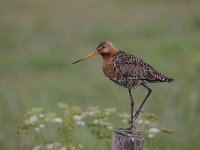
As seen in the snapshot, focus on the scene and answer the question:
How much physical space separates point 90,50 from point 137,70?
993cm

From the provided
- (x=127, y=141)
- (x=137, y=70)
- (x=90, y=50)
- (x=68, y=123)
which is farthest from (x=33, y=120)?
(x=90, y=50)

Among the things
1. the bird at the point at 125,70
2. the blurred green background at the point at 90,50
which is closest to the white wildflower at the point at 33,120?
the bird at the point at 125,70

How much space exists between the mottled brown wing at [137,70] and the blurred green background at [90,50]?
261 centimetres

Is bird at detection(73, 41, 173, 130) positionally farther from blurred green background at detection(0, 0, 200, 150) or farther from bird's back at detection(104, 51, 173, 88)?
blurred green background at detection(0, 0, 200, 150)

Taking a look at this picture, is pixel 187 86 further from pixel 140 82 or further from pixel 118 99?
pixel 140 82

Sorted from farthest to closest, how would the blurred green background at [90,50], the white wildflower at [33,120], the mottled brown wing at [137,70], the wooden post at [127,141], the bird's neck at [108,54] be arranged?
1. the blurred green background at [90,50]
2. the white wildflower at [33,120]
3. the bird's neck at [108,54]
4. the mottled brown wing at [137,70]
5. the wooden post at [127,141]

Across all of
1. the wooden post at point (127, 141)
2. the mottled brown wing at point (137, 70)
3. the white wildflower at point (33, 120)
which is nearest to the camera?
the wooden post at point (127, 141)

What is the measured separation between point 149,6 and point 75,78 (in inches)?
331

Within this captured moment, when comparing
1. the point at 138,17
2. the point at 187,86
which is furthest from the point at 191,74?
the point at 138,17

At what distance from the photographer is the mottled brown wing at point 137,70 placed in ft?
21.1

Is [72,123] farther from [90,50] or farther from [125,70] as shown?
[90,50]

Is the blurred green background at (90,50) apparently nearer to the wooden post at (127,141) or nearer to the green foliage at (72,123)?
the green foliage at (72,123)

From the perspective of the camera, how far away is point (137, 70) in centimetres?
653

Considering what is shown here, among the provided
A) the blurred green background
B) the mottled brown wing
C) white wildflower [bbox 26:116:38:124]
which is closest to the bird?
the mottled brown wing
